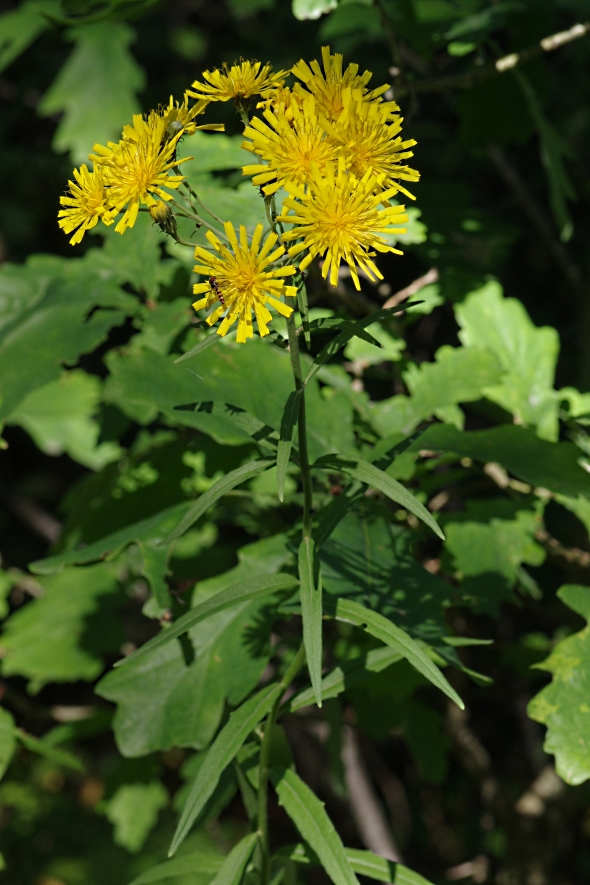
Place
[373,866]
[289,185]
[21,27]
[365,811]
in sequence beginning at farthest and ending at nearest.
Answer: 1. [21,27]
2. [365,811]
3. [373,866]
4. [289,185]

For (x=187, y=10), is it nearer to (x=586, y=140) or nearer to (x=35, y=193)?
(x=35, y=193)

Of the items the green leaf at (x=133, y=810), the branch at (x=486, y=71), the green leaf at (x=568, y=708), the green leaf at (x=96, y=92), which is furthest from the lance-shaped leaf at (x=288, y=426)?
the green leaf at (x=96, y=92)

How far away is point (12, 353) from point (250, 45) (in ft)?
6.66

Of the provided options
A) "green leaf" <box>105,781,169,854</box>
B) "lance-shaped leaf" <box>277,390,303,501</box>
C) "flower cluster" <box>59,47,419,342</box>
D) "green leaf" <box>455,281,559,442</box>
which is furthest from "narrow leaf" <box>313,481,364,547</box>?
"green leaf" <box>105,781,169,854</box>

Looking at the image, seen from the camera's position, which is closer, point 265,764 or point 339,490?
point 265,764

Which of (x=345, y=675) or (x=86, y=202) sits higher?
(x=86, y=202)

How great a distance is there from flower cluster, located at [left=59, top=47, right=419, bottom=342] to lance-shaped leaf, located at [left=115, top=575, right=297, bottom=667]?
28 centimetres

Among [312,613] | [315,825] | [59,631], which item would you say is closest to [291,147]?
[312,613]

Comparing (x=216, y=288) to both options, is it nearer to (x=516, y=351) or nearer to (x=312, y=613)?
(x=312, y=613)

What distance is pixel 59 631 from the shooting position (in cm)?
167

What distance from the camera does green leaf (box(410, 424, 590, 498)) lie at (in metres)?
1.07

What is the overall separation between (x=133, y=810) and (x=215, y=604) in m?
1.11

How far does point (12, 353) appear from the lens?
1.34 metres

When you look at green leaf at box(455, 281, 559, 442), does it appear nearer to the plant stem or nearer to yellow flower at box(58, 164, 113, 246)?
the plant stem
